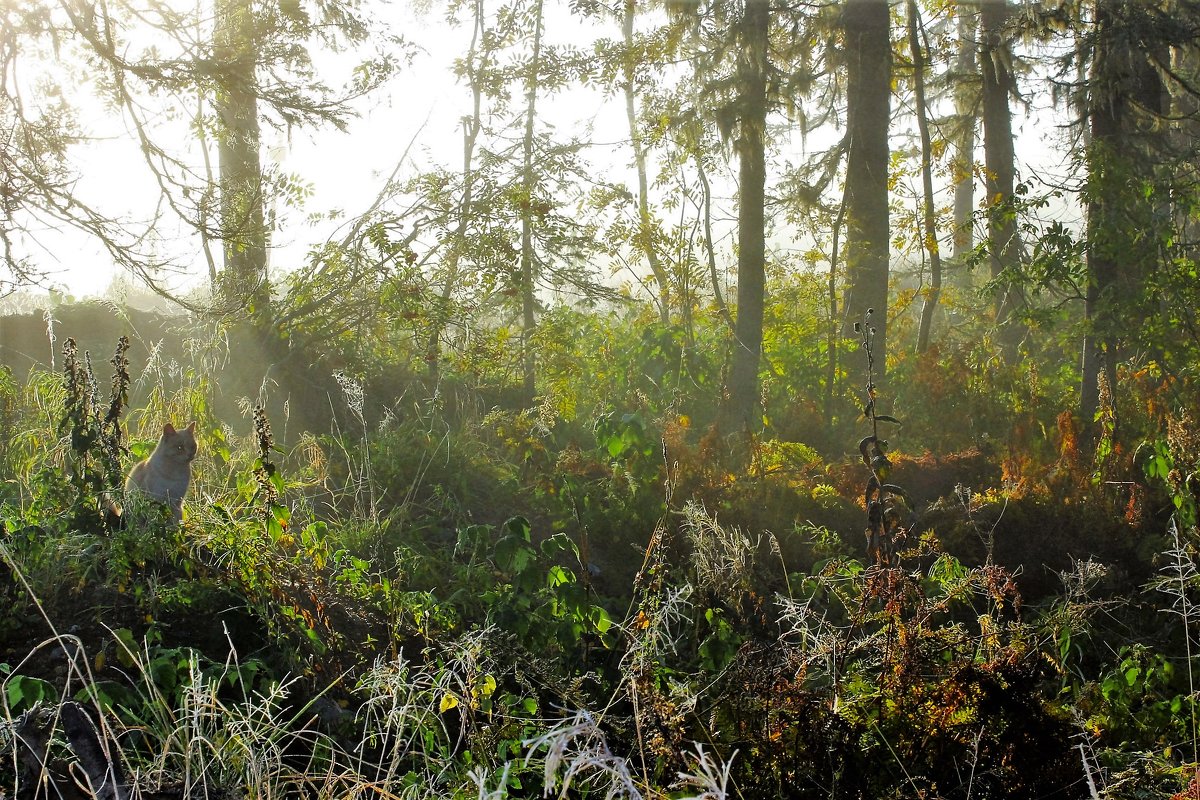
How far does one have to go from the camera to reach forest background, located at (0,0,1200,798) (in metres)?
3.37

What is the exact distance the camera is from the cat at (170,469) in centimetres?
567

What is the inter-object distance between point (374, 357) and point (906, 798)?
25.3ft

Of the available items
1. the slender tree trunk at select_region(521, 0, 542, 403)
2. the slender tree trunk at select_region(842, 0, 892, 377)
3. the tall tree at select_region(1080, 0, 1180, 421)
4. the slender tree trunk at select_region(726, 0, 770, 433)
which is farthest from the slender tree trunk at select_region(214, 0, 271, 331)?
the tall tree at select_region(1080, 0, 1180, 421)

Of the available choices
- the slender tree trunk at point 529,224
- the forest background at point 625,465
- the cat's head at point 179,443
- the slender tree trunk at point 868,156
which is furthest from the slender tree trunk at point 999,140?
the cat's head at point 179,443

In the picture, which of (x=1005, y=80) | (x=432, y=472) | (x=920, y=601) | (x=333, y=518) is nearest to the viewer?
(x=920, y=601)

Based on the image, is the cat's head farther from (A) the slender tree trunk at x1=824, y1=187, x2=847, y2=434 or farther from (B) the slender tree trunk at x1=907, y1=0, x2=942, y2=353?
(B) the slender tree trunk at x1=907, y1=0, x2=942, y2=353

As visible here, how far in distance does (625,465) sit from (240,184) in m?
4.63

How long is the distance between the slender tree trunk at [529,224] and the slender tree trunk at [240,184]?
244 cm

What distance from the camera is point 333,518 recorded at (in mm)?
6812

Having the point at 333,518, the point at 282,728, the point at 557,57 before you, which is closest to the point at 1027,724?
the point at 282,728

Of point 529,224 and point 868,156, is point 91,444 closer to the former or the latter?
point 529,224

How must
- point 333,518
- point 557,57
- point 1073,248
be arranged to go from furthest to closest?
point 557,57, point 1073,248, point 333,518

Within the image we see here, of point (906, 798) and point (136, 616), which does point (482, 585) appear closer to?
point (136, 616)

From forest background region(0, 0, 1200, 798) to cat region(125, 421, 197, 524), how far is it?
7.5 inches
